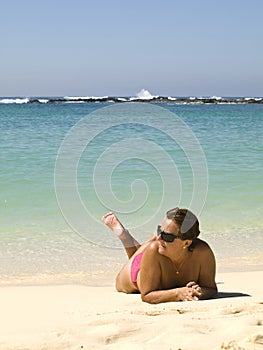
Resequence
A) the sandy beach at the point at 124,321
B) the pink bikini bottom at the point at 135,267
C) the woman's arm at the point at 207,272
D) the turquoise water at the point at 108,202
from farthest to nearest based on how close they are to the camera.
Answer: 1. the turquoise water at the point at 108,202
2. the pink bikini bottom at the point at 135,267
3. the woman's arm at the point at 207,272
4. the sandy beach at the point at 124,321

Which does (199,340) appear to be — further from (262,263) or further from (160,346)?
(262,263)

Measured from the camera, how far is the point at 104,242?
7.02m

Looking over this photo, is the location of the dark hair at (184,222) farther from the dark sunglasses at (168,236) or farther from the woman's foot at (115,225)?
the woman's foot at (115,225)

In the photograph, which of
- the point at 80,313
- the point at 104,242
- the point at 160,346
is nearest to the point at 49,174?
the point at 104,242

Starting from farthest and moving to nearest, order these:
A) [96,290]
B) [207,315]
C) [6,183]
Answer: [6,183] → [96,290] → [207,315]

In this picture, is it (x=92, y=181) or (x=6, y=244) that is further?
(x=92, y=181)

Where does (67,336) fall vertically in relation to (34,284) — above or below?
above

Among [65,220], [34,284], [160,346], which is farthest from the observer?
[65,220]

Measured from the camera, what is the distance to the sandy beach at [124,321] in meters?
3.19

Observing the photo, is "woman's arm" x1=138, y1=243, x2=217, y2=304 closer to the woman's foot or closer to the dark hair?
the dark hair

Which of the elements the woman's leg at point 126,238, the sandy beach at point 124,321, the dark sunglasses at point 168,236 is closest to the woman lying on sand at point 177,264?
the dark sunglasses at point 168,236

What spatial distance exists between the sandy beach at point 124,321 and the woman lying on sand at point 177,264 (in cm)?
13

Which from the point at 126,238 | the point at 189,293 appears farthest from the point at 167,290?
the point at 126,238

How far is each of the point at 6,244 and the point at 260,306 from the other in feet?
12.0
